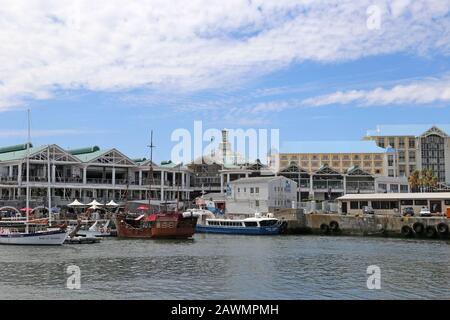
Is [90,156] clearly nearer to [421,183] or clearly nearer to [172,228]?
[172,228]

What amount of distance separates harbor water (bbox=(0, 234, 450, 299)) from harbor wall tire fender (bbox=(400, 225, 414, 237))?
11218 millimetres

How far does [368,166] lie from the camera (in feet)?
470

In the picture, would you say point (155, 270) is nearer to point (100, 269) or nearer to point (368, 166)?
point (100, 269)

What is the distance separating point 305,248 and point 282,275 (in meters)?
17.8

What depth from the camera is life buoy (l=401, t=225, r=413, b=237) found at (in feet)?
204

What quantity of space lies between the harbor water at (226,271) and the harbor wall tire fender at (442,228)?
10.1 metres

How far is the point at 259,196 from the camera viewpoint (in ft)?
275

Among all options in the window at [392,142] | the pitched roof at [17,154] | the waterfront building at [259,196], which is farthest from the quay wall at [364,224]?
the window at [392,142]

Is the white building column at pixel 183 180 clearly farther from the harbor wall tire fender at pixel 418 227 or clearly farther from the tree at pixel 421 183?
the harbor wall tire fender at pixel 418 227

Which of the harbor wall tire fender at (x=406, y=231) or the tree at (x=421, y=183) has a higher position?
the tree at (x=421, y=183)

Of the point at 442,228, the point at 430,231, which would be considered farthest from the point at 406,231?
the point at 442,228

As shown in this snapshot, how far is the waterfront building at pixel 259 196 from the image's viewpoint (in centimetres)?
8325

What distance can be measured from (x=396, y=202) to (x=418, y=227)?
12.9m

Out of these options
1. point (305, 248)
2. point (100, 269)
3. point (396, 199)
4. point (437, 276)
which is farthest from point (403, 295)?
point (396, 199)
